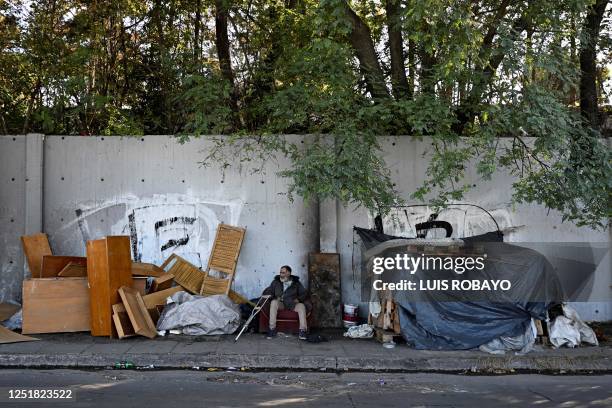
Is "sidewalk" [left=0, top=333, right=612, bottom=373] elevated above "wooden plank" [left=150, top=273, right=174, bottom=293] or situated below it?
below

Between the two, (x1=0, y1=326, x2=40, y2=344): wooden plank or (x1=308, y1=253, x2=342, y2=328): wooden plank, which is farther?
(x1=308, y1=253, x2=342, y2=328): wooden plank

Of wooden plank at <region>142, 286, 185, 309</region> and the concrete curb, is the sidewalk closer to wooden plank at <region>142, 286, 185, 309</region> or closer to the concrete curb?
the concrete curb

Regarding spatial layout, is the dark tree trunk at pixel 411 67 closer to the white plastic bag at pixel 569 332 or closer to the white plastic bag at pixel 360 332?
the white plastic bag at pixel 360 332

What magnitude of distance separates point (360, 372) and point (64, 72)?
734 cm

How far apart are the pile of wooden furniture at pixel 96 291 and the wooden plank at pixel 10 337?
235 mm

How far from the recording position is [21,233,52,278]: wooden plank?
934 cm

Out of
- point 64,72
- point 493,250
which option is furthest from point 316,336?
point 64,72

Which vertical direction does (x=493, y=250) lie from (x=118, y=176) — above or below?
below

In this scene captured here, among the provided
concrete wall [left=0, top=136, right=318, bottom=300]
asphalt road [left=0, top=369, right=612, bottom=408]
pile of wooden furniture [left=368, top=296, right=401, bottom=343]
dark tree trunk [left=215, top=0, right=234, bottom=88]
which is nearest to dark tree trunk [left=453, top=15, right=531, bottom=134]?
pile of wooden furniture [left=368, top=296, right=401, bottom=343]

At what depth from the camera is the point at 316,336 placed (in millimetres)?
8578

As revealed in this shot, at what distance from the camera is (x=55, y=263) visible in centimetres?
904

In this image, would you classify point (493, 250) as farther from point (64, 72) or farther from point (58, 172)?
point (64, 72)

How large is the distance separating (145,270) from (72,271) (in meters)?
1.07

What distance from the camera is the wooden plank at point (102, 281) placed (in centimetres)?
842
